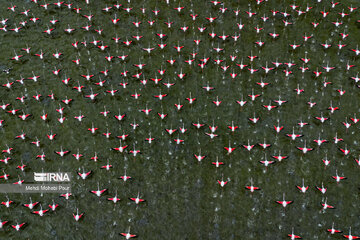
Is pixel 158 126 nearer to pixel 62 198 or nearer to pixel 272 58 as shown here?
pixel 62 198

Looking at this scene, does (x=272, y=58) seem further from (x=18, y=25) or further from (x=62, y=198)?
(x=18, y=25)

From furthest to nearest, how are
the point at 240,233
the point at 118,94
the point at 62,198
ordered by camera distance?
the point at 118,94 → the point at 62,198 → the point at 240,233

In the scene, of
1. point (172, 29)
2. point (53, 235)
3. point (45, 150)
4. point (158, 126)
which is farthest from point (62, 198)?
point (172, 29)

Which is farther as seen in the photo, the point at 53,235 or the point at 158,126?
the point at 158,126

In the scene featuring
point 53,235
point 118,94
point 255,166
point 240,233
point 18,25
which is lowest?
point 53,235

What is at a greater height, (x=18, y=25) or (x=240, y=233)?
(x=18, y=25)

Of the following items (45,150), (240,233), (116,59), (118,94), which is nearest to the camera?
(240,233)

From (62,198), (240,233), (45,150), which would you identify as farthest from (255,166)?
(45,150)
